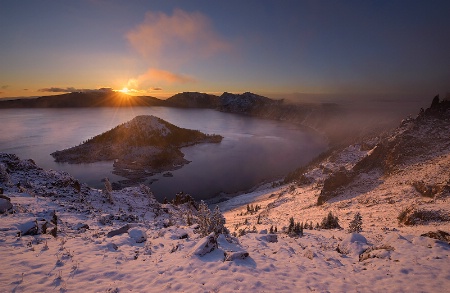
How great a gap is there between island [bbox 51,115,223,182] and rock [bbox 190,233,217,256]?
6888cm

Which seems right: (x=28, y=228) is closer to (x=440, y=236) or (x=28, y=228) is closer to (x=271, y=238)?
(x=271, y=238)

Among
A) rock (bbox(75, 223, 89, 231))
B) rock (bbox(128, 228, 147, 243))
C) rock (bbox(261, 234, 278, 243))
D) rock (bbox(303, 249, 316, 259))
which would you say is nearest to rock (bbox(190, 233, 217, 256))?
rock (bbox(128, 228, 147, 243))

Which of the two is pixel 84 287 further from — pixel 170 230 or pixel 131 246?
pixel 170 230

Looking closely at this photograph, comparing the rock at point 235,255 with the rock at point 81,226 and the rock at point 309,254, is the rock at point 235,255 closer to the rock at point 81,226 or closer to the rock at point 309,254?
the rock at point 309,254

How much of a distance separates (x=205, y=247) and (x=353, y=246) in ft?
33.1

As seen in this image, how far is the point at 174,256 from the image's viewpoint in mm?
13789

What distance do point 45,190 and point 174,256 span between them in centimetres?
2456

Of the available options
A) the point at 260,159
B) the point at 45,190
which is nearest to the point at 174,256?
the point at 45,190

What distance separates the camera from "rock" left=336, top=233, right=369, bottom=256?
15697mm

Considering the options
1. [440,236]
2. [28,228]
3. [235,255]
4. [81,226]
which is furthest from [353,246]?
[28,228]

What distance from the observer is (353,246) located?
16156 mm

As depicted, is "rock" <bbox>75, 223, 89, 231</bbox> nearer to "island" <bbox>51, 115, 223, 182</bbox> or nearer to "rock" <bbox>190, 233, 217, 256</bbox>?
"rock" <bbox>190, 233, 217, 256</bbox>

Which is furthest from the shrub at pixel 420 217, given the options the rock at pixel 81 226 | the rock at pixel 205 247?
the rock at pixel 81 226

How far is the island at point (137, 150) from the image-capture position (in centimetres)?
8942
